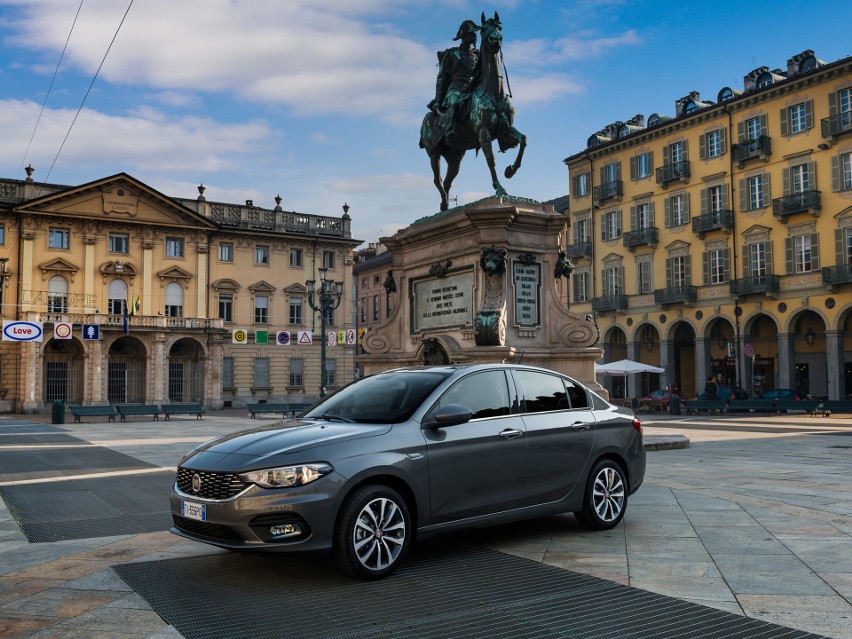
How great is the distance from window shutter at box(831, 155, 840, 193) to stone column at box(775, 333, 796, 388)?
747 centimetres

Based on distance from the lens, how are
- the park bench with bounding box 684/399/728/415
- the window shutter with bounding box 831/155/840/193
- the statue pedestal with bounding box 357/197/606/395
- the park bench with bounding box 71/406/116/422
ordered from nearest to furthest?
the statue pedestal with bounding box 357/197/606/395 → the park bench with bounding box 71/406/116/422 → the park bench with bounding box 684/399/728/415 → the window shutter with bounding box 831/155/840/193

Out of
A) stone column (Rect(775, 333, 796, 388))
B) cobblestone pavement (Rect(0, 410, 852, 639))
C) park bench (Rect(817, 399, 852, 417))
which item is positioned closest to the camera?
cobblestone pavement (Rect(0, 410, 852, 639))

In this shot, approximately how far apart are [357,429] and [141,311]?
49319mm

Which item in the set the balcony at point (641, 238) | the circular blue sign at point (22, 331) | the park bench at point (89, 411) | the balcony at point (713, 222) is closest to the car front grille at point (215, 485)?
the circular blue sign at point (22, 331)

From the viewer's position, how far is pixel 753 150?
42594 millimetres

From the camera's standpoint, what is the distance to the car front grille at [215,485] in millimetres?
5555

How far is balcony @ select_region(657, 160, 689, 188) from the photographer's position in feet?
153

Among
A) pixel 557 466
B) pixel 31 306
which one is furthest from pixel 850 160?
pixel 31 306

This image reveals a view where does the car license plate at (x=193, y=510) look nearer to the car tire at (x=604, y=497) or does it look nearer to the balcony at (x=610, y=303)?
the car tire at (x=604, y=497)

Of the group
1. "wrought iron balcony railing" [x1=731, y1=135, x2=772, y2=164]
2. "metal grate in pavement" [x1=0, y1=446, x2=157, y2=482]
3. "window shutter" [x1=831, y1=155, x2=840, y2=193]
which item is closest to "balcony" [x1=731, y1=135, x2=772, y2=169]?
"wrought iron balcony railing" [x1=731, y1=135, x2=772, y2=164]

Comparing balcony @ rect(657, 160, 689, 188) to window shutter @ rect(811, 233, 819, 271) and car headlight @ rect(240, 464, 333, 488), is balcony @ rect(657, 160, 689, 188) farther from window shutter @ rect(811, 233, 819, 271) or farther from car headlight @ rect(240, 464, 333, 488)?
car headlight @ rect(240, 464, 333, 488)

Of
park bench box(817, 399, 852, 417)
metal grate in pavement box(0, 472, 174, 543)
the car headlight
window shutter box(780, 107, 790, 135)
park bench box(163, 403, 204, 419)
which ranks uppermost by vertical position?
window shutter box(780, 107, 790, 135)

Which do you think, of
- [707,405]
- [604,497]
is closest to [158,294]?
[707,405]

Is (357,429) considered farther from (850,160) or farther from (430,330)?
(850,160)
